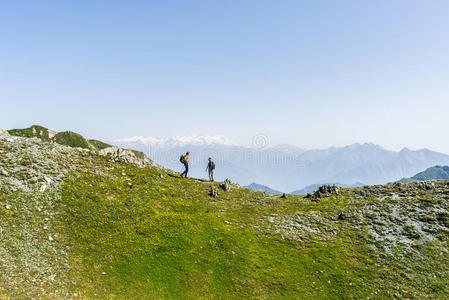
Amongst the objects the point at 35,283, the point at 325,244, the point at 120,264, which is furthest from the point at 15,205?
the point at 325,244

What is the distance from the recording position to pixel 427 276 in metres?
23.3

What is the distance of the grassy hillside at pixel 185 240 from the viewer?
19.3 metres

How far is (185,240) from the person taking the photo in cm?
2483

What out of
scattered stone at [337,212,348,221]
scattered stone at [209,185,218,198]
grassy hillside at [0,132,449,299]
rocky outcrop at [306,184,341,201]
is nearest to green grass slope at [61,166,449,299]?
grassy hillside at [0,132,449,299]

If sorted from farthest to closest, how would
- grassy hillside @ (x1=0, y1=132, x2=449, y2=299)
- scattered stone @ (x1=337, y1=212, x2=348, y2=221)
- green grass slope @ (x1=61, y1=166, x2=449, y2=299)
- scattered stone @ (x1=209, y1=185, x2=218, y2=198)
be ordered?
scattered stone @ (x1=209, y1=185, x2=218, y2=198) < scattered stone @ (x1=337, y1=212, x2=348, y2=221) < green grass slope @ (x1=61, y1=166, x2=449, y2=299) < grassy hillside @ (x1=0, y1=132, x2=449, y2=299)

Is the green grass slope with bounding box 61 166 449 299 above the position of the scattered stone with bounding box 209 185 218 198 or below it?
below

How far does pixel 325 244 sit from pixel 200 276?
15154 mm

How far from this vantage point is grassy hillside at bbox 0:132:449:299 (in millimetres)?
19328

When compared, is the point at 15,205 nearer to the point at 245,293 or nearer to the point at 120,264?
the point at 120,264

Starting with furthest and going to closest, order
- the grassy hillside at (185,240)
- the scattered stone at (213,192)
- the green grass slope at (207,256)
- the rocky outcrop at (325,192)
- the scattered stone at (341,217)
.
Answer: the rocky outcrop at (325,192) < the scattered stone at (213,192) < the scattered stone at (341,217) < the green grass slope at (207,256) < the grassy hillside at (185,240)

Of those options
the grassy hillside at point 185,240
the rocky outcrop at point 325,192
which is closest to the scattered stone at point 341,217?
the grassy hillside at point 185,240

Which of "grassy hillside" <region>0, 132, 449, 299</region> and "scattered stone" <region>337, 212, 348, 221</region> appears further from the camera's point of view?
"scattered stone" <region>337, 212, 348, 221</region>

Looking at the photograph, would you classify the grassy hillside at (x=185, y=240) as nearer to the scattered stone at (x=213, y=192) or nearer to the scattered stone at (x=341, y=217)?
the scattered stone at (x=341, y=217)

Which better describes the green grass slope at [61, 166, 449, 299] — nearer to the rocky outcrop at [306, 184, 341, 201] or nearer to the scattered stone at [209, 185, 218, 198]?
the scattered stone at [209, 185, 218, 198]
